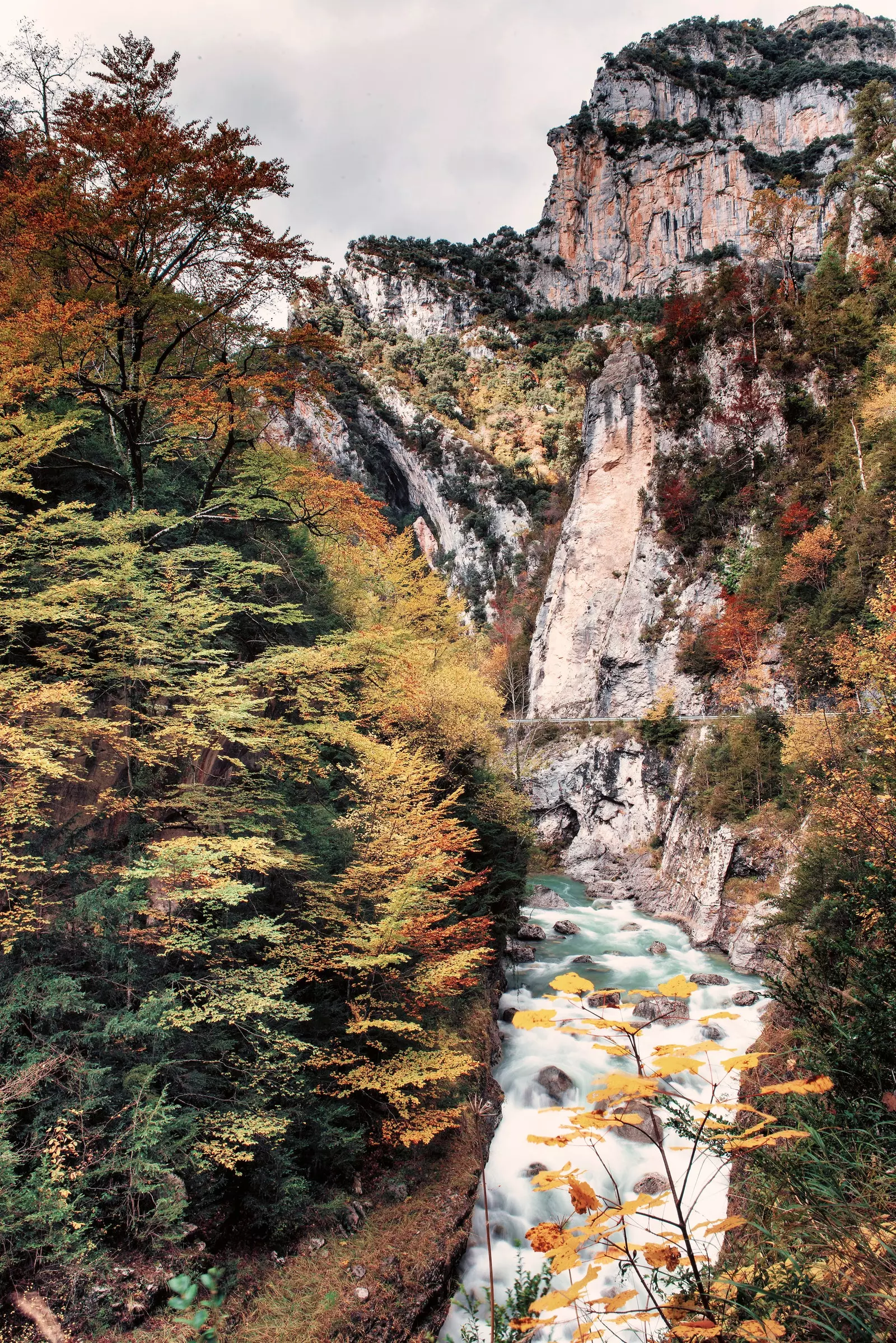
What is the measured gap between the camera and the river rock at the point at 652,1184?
873cm

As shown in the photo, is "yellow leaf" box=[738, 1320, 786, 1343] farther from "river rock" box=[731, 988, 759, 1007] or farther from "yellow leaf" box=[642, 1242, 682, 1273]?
"river rock" box=[731, 988, 759, 1007]

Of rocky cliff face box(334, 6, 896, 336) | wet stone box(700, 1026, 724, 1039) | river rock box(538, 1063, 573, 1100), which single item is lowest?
river rock box(538, 1063, 573, 1100)

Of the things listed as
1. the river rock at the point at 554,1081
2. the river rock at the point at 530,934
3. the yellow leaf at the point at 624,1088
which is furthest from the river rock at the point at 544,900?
the yellow leaf at the point at 624,1088

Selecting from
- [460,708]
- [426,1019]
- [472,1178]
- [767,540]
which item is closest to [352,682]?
[460,708]

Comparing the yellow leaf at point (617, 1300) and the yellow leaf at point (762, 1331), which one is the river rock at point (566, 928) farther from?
the yellow leaf at point (617, 1300)

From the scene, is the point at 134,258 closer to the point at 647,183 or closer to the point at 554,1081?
the point at 554,1081

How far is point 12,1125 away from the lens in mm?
5648

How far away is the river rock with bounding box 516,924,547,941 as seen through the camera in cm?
1772

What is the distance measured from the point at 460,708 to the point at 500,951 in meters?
5.91

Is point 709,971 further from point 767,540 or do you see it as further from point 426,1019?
point 767,540

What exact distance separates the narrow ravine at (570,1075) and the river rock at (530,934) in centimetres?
20

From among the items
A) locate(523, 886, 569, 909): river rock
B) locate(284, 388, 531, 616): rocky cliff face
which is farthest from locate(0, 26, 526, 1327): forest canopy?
locate(284, 388, 531, 616): rocky cliff face

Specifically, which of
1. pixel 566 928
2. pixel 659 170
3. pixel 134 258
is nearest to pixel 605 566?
pixel 566 928

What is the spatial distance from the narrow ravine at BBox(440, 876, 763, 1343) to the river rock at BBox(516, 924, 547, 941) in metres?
0.20
